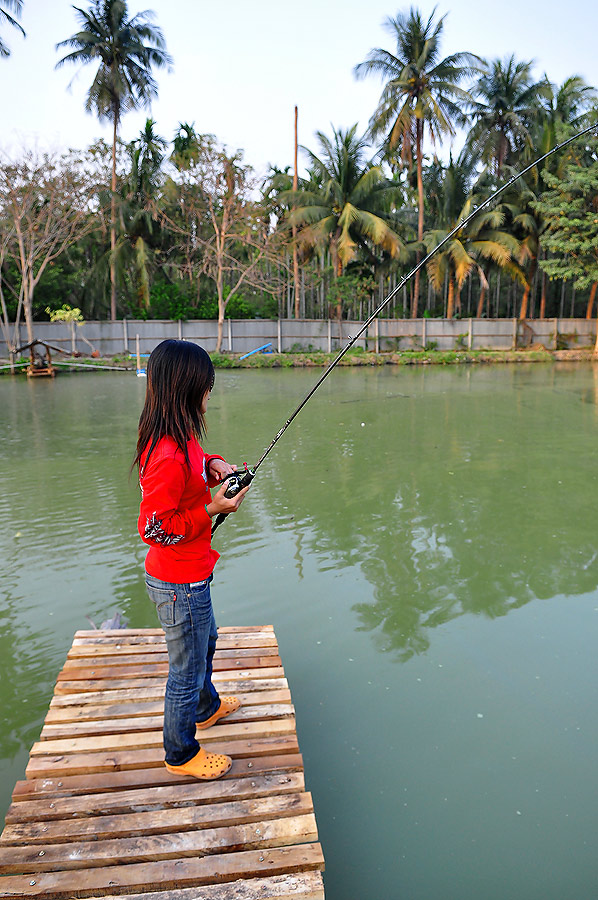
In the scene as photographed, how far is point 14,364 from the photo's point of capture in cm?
1927

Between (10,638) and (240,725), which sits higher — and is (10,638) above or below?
below

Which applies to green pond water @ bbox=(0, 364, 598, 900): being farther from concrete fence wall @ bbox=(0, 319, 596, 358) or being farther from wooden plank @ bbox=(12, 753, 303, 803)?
concrete fence wall @ bbox=(0, 319, 596, 358)

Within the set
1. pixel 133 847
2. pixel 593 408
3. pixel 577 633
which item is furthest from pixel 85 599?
pixel 593 408

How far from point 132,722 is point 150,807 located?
392 millimetres

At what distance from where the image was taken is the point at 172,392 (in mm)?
1870

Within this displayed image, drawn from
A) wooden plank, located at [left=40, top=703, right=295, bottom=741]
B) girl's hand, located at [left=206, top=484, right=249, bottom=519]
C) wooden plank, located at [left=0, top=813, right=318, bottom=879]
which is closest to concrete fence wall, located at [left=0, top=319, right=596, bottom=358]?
wooden plank, located at [left=40, top=703, right=295, bottom=741]

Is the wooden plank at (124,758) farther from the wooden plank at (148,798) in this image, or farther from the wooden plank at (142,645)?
the wooden plank at (142,645)

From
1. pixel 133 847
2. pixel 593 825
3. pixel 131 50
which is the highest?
pixel 131 50

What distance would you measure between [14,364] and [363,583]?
17.8 metres

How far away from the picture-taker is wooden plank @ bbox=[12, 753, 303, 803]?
191 cm

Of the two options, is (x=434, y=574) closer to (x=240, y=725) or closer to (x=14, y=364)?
(x=240, y=725)

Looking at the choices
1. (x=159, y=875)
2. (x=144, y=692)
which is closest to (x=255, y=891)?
(x=159, y=875)

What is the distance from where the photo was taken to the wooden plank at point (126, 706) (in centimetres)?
224

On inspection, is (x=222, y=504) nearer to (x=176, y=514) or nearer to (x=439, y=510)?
(x=176, y=514)
